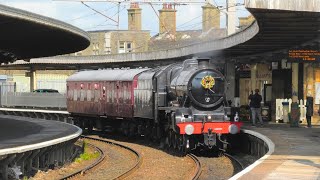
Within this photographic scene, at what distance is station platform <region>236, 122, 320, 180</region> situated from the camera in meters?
11.3

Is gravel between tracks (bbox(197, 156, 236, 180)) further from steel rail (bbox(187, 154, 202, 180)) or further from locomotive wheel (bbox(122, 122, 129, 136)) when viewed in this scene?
locomotive wheel (bbox(122, 122, 129, 136))

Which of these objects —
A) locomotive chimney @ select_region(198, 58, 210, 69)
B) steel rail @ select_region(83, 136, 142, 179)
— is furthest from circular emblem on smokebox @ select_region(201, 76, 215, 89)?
steel rail @ select_region(83, 136, 142, 179)

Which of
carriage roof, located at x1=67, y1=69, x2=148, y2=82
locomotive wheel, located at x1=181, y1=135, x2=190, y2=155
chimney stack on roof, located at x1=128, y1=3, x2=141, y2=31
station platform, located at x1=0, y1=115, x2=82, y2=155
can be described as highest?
chimney stack on roof, located at x1=128, y1=3, x2=141, y2=31

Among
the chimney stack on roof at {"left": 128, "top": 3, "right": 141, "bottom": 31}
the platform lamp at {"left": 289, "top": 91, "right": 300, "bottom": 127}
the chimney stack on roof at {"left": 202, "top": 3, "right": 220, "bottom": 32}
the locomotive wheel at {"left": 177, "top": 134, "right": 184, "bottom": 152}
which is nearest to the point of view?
the locomotive wheel at {"left": 177, "top": 134, "right": 184, "bottom": 152}

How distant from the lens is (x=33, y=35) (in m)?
18.3

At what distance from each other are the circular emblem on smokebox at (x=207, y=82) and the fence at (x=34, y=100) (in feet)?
69.2

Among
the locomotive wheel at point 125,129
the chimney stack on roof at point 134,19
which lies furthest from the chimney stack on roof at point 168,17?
the locomotive wheel at point 125,129

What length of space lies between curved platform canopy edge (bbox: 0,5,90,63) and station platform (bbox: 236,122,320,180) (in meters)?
6.54

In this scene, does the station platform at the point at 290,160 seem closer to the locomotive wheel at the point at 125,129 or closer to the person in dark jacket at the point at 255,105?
the person in dark jacket at the point at 255,105

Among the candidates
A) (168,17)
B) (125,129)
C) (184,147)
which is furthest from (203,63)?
(168,17)

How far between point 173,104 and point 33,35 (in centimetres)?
520

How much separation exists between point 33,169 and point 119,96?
36.8 feet

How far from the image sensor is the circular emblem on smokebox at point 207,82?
62.6ft

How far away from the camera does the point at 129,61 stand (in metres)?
39.6
